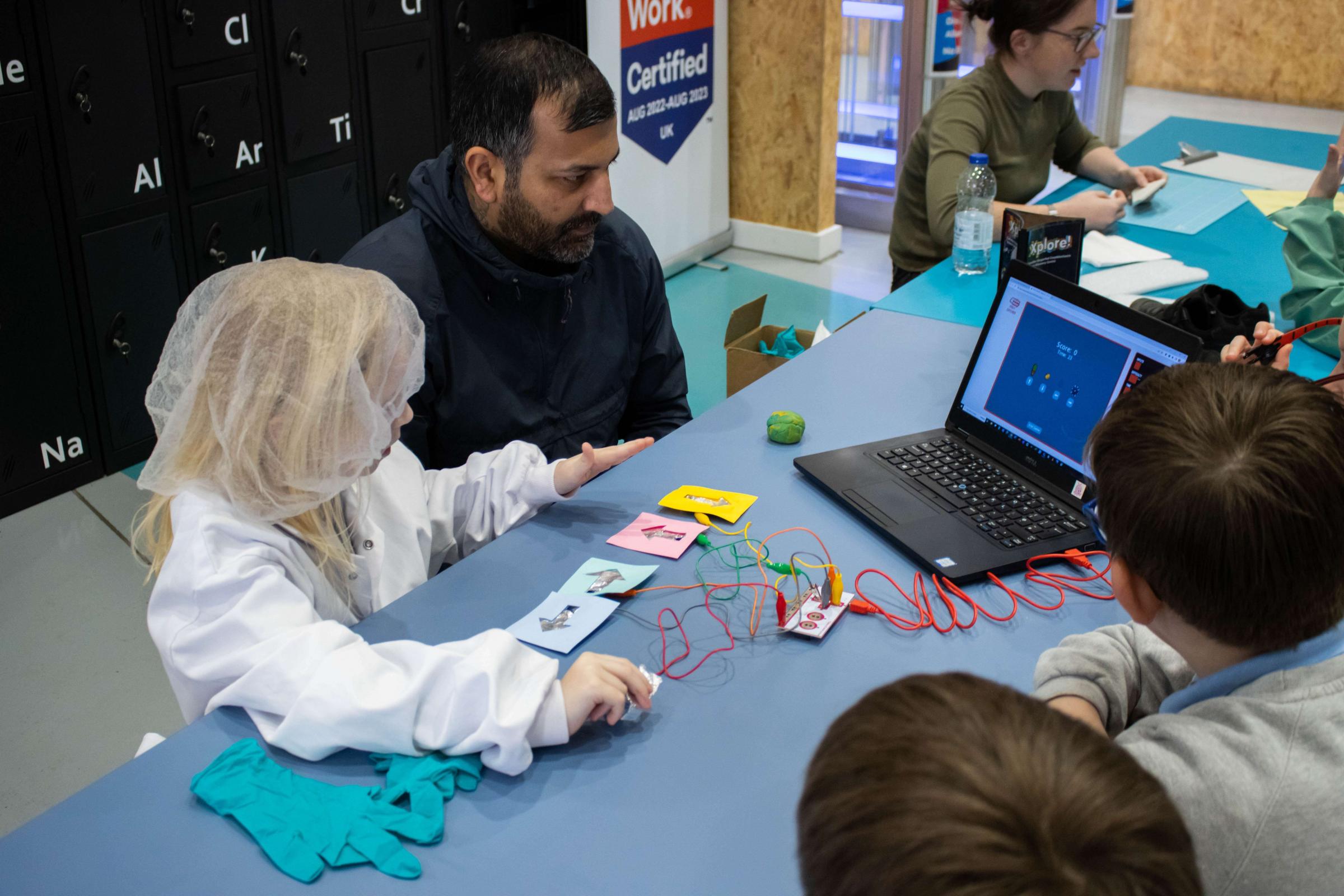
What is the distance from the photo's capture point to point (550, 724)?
1165 millimetres

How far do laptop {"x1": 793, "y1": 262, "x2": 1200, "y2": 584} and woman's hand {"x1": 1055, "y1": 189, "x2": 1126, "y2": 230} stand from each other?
1238 mm

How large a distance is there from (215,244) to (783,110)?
2556 millimetres

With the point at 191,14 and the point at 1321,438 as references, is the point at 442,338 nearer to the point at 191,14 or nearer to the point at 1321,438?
the point at 1321,438

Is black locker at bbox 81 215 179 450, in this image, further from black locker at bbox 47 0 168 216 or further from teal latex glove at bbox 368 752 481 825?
teal latex glove at bbox 368 752 481 825

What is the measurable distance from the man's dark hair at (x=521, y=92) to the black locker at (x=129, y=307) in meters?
1.48

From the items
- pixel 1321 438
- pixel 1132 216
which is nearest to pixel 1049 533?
pixel 1321 438

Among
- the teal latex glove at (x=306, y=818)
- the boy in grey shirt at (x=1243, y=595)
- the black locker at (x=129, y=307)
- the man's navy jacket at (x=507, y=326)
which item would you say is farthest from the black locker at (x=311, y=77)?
the boy in grey shirt at (x=1243, y=595)

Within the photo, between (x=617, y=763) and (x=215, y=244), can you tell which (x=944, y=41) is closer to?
(x=215, y=244)

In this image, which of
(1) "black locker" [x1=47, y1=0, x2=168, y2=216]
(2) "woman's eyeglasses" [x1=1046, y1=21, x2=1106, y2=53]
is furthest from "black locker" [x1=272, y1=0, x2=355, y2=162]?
(2) "woman's eyeglasses" [x1=1046, y1=21, x2=1106, y2=53]

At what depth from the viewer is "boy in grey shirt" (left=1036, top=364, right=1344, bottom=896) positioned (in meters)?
0.88

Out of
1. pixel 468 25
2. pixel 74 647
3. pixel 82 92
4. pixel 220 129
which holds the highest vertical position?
pixel 468 25

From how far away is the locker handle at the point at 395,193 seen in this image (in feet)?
11.7

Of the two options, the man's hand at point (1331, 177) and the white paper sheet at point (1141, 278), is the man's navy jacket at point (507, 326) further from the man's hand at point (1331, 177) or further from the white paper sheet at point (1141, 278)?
the man's hand at point (1331, 177)

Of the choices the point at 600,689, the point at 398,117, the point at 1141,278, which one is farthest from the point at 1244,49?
the point at 600,689
